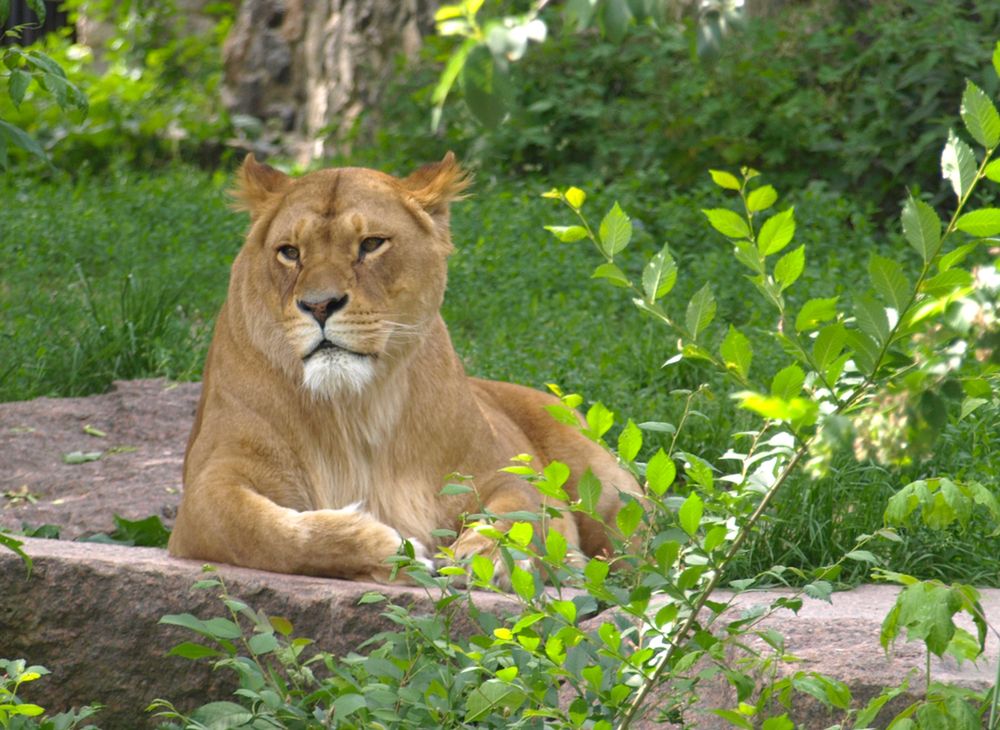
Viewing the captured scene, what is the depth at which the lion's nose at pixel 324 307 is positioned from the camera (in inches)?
152

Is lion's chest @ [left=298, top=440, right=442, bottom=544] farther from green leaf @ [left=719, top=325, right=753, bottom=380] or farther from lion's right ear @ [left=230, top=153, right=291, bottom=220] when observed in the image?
green leaf @ [left=719, top=325, right=753, bottom=380]

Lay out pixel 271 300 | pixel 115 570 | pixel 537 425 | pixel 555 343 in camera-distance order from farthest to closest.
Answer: pixel 555 343
pixel 537 425
pixel 271 300
pixel 115 570

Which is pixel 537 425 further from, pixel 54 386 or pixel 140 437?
pixel 54 386

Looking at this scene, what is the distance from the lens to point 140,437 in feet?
20.3

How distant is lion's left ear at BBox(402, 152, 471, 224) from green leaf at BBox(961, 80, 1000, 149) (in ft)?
7.58

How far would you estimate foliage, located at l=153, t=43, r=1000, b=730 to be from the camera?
198 centimetres

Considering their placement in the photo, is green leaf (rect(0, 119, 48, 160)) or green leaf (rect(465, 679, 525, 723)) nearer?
green leaf (rect(465, 679, 525, 723))

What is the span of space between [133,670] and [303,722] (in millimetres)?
758

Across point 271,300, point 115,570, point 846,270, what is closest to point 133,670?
A: point 115,570

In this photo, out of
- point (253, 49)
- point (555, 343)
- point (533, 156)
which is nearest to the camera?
point (555, 343)

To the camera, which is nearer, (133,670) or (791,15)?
(133,670)

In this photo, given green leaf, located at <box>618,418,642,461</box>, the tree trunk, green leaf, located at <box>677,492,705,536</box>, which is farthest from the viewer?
the tree trunk

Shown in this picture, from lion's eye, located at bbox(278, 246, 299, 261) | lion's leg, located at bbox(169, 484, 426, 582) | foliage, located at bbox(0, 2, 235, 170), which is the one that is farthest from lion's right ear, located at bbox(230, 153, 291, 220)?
foliage, located at bbox(0, 2, 235, 170)

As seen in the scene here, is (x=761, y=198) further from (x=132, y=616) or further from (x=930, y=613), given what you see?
(x=132, y=616)
